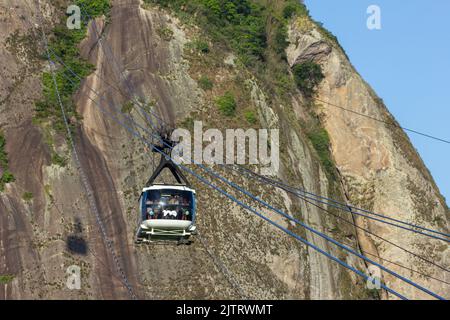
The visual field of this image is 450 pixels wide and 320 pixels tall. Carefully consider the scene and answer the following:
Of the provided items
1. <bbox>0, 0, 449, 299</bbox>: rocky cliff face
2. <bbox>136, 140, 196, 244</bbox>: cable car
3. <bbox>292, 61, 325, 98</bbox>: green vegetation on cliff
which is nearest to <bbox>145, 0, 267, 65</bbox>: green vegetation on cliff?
<bbox>0, 0, 449, 299</bbox>: rocky cliff face

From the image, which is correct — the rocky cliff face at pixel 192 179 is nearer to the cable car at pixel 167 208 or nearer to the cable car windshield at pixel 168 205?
the cable car at pixel 167 208

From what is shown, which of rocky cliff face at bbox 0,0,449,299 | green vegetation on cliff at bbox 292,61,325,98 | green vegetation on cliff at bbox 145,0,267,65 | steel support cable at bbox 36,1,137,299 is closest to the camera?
steel support cable at bbox 36,1,137,299

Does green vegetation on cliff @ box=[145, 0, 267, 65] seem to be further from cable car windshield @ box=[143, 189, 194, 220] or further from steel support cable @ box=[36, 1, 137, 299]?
cable car windshield @ box=[143, 189, 194, 220]

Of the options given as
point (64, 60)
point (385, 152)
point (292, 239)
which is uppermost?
point (64, 60)

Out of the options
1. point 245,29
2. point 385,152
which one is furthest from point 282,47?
point 385,152

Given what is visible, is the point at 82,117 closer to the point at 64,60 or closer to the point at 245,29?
the point at 64,60

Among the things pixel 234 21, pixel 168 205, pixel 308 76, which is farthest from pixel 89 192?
pixel 308 76
